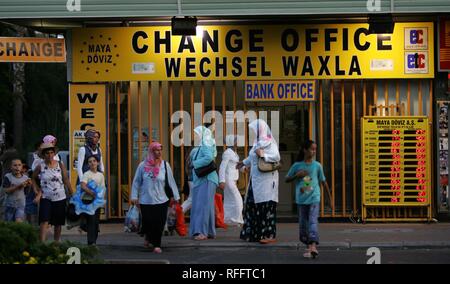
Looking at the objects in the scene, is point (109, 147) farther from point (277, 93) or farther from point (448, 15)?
point (448, 15)

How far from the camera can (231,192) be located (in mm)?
16500

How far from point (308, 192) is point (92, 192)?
3.14 m

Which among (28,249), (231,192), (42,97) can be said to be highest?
(42,97)

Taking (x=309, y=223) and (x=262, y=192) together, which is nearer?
(x=309, y=223)

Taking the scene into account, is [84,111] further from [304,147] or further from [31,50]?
[304,147]

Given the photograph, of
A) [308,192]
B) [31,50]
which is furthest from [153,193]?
[31,50]

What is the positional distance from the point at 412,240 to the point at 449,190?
10.2ft

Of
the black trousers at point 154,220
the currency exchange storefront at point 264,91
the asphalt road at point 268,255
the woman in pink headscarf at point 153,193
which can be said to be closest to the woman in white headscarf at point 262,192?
the asphalt road at point 268,255

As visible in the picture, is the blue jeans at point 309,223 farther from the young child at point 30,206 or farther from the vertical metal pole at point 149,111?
the vertical metal pole at point 149,111

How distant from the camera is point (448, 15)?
16.6 m

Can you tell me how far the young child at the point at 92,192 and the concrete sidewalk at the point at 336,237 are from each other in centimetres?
153

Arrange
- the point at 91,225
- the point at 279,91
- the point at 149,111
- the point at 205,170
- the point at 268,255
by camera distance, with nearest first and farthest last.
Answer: the point at 91,225, the point at 268,255, the point at 205,170, the point at 279,91, the point at 149,111
